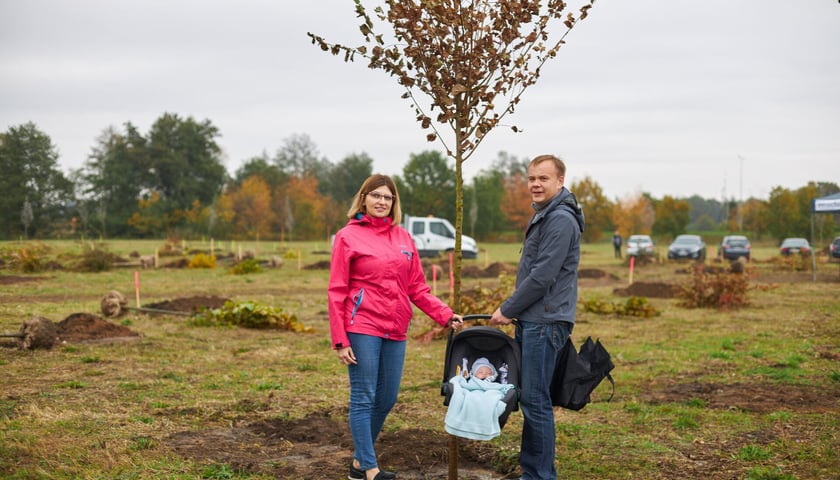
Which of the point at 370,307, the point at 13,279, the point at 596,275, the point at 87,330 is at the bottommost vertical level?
the point at 596,275

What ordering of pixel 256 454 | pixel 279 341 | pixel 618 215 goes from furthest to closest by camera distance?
pixel 618 215, pixel 279 341, pixel 256 454

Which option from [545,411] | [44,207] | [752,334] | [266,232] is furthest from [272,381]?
[266,232]

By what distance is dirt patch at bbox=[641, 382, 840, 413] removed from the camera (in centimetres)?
667

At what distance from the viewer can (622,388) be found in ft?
25.5

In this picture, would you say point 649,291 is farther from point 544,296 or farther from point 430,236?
point 430,236

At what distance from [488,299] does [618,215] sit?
60043 millimetres

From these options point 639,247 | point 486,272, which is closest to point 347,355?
point 486,272

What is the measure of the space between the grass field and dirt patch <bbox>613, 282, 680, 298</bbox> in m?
5.59

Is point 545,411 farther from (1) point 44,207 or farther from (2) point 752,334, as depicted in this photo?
(1) point 44,207

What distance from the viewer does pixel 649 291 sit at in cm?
1884

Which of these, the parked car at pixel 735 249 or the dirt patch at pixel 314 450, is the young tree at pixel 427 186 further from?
the dirt patch at pixel 314 450

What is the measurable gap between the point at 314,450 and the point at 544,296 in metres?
2.35

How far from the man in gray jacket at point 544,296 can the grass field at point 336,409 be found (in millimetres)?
816

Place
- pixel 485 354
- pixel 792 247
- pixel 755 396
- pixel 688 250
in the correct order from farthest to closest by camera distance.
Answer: pixel 688 250, pixel 792 247, pixel 755 396, pixel 485 354
